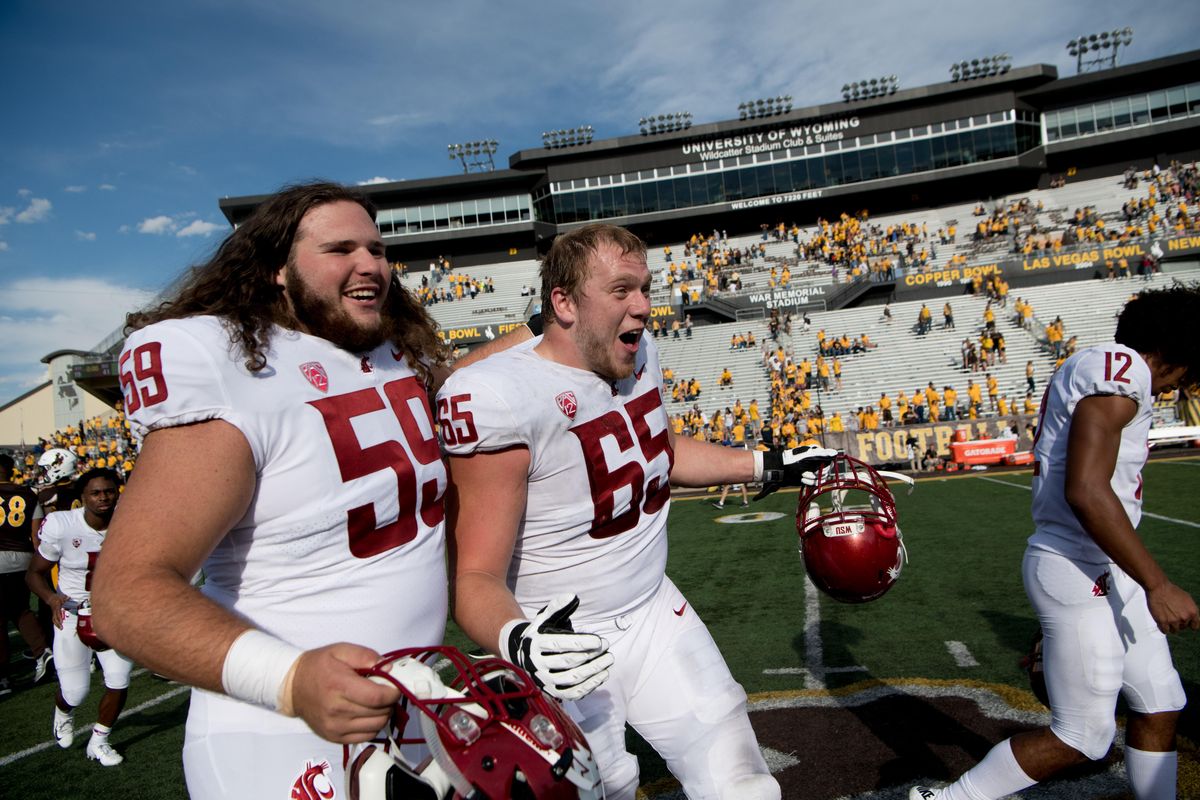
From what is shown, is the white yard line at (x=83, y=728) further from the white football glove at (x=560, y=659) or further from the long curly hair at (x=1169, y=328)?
the long curly hair at (x=1169, y=328)

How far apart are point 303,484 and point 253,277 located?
2.10 ft

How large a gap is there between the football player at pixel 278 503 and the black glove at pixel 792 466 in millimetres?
1639

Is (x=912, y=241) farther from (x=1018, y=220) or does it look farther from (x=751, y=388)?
(x=751, y=388)

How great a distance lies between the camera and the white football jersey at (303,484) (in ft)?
5.49

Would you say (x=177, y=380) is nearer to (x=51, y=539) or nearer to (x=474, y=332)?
(x=51, y=539)

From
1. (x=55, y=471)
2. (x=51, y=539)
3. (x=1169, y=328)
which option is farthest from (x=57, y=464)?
(x=1169, y=328)

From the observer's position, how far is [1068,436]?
2895 mm

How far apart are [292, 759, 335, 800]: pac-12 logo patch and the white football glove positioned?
49 cm

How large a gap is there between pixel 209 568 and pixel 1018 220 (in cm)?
3882

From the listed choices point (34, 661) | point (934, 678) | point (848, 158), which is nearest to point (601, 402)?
point (934, 678)

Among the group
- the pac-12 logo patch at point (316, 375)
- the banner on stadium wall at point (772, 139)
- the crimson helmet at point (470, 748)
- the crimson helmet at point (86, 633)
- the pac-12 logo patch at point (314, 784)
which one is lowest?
the crimson helmet at point (86, 633)

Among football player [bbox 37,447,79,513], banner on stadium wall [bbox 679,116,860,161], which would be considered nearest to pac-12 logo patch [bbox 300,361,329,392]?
football player [bbox 37,447,79,513]

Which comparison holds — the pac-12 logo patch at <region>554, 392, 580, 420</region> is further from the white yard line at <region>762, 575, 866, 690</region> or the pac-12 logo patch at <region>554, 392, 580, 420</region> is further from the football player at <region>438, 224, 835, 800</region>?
the white yard line at <region>762, 575, 866, 690</region>

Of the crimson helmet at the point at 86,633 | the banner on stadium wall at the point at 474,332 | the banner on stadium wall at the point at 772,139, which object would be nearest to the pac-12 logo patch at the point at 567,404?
the crimson helmet at the point at 86,633
